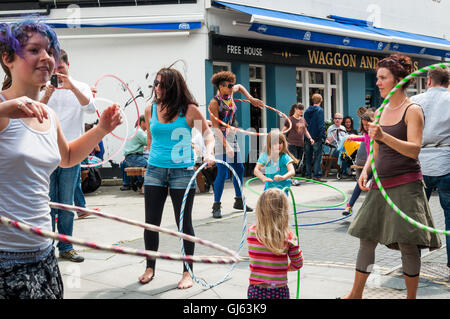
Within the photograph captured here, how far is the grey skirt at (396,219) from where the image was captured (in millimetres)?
3883

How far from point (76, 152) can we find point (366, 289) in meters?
2.97

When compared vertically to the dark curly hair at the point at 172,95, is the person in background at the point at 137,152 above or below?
below

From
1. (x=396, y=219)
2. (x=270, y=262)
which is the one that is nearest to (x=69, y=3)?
(x=396, y=219)

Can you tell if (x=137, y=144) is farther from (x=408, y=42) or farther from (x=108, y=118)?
(x=408, y=42)

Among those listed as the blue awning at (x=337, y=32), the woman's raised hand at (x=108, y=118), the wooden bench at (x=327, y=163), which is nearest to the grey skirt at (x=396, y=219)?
the woman's raised hand at (x=108, y=118)

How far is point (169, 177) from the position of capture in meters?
4.79

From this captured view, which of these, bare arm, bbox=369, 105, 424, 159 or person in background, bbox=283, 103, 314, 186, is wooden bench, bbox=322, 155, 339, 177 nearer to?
person in background, bbox=283, 103, 314, 186

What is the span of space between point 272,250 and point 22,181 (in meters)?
1.65

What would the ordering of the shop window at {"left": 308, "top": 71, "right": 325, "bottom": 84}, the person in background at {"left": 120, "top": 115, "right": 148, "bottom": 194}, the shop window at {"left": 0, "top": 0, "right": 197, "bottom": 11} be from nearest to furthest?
the person in background at {"left": 120, "top": 115, "right": 148, "bottom": 194} → the shop window at {"left": 0, "top": 0, "right": 197, "bottom": 11} → the shop window at {"left": 308, "top": 71, "right": 325, "bottom": 84}

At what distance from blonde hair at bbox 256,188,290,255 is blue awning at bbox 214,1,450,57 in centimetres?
1093

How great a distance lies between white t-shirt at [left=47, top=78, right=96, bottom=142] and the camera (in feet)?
17.8

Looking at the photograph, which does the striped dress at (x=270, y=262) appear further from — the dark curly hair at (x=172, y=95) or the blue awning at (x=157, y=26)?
the blue awning at (x=157, y=26)

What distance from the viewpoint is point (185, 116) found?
4.79 m

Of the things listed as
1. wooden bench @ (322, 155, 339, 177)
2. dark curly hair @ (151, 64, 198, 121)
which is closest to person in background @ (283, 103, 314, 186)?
wooden bench @ (322, 155, 339, 177)
